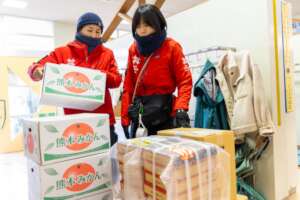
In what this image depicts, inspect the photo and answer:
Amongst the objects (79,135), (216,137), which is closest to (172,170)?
(216,137)

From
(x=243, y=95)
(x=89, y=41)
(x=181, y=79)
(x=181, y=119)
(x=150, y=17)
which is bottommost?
(x=181, y=119)

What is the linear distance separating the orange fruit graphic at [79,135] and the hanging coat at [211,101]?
100 cm

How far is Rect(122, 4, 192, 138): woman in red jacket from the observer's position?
1.49 meters

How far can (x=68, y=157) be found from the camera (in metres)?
1.19

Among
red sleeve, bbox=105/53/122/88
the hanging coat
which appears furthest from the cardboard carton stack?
the hanging coat

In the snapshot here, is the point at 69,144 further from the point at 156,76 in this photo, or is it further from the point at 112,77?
the point at 156,76

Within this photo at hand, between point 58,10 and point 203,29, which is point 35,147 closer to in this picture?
point 203,29

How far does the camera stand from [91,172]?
1.25 metres

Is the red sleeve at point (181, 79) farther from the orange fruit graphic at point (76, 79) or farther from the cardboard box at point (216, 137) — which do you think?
the orange fruit graphic at point (76, 79)

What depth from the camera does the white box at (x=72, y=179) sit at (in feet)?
3.72

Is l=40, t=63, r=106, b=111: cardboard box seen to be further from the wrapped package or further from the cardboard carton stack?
the wrapped package

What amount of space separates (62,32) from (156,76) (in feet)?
Answer: 18.9

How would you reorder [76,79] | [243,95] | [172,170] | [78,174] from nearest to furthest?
1. [172,170]
2. [78,174]
3. [76,79]
4. [243,95]

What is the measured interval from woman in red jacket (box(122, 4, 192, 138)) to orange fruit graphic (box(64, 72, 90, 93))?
13.6 inches
